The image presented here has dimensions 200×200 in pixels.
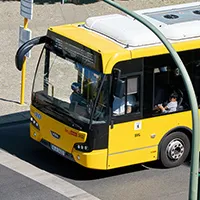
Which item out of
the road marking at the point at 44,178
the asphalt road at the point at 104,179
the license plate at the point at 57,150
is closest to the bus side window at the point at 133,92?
the asphalt road at the point at 104,179

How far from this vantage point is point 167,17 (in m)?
16.3

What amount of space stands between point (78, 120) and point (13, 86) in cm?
576

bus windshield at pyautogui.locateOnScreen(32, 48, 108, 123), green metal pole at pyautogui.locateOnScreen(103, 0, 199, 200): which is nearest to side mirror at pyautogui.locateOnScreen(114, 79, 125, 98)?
bus windshield at pyautogui.locateOnScreen(32, 48, 108, 123)

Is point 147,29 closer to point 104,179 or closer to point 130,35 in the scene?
point 130,35

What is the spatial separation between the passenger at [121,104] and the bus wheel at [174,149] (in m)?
1.07

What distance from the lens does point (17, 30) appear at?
2414 centimetres

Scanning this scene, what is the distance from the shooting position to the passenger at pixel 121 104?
15.1 m

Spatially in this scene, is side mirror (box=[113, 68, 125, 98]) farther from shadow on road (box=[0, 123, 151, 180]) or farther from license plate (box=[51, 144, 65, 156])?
shadow on road (box=[0, 123, 151, 180])

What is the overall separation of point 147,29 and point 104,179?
2.93m

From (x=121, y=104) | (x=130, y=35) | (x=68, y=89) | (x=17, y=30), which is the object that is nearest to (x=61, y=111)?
(x=68, y=89)

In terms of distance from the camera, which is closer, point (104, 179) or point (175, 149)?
point (104, 179)

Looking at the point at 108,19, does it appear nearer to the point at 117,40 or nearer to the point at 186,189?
the point at 117,40

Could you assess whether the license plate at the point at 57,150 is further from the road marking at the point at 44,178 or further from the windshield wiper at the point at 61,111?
the windshield wiper at the point at 61,111

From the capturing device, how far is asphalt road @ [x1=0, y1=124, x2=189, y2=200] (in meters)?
15.0
